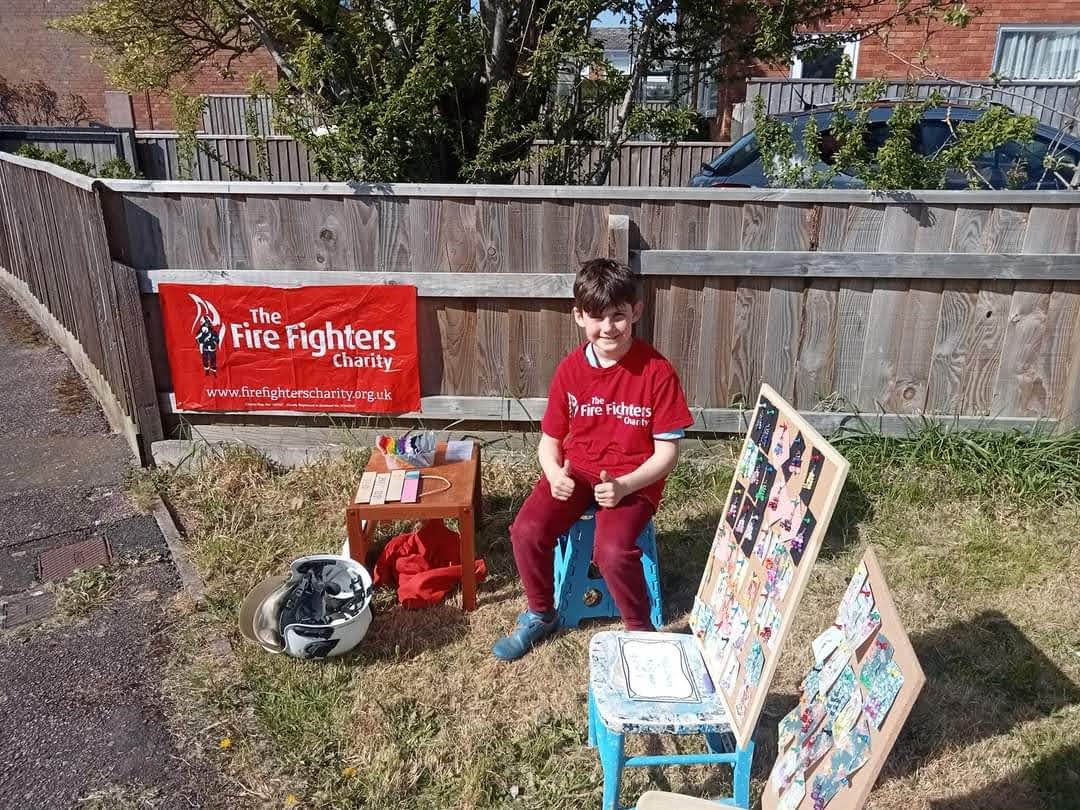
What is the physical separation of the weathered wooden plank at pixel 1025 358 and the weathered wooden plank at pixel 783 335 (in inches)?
41.9

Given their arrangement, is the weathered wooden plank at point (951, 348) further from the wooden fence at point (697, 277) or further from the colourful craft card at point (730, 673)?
the colourful craft card at point (730, 673)

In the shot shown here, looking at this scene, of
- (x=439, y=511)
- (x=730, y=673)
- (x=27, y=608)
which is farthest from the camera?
(x=27, y=608)

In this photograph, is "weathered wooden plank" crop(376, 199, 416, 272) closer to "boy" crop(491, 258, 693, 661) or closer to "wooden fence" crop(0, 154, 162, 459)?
"wooden fence" crop(0, 154, 162, 459)

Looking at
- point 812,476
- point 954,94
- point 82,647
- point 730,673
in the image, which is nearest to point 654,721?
point 730,673

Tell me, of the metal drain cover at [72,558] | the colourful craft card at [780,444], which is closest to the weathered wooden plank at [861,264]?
the colourful craft card at [780,444]

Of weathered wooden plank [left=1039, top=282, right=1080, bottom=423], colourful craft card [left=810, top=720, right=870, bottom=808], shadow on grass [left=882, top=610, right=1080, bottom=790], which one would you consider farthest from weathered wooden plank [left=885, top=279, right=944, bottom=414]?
colourful craft card [left=810, top=720, right=870, bottom=808]

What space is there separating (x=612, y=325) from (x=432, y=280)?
1.64 meters

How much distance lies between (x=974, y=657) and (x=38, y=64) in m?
24.4

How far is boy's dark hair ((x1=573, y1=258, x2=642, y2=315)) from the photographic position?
282 centimetres

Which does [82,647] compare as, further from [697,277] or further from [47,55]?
[47,55]

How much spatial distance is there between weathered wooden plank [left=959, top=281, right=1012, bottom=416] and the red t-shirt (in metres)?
2.13

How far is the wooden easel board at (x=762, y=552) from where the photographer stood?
206 centimetres

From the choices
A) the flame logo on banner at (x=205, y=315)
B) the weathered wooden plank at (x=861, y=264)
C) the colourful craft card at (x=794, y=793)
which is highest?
the weathered wooden plank at (x=861, y=264)

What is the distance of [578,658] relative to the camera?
3203 mm
